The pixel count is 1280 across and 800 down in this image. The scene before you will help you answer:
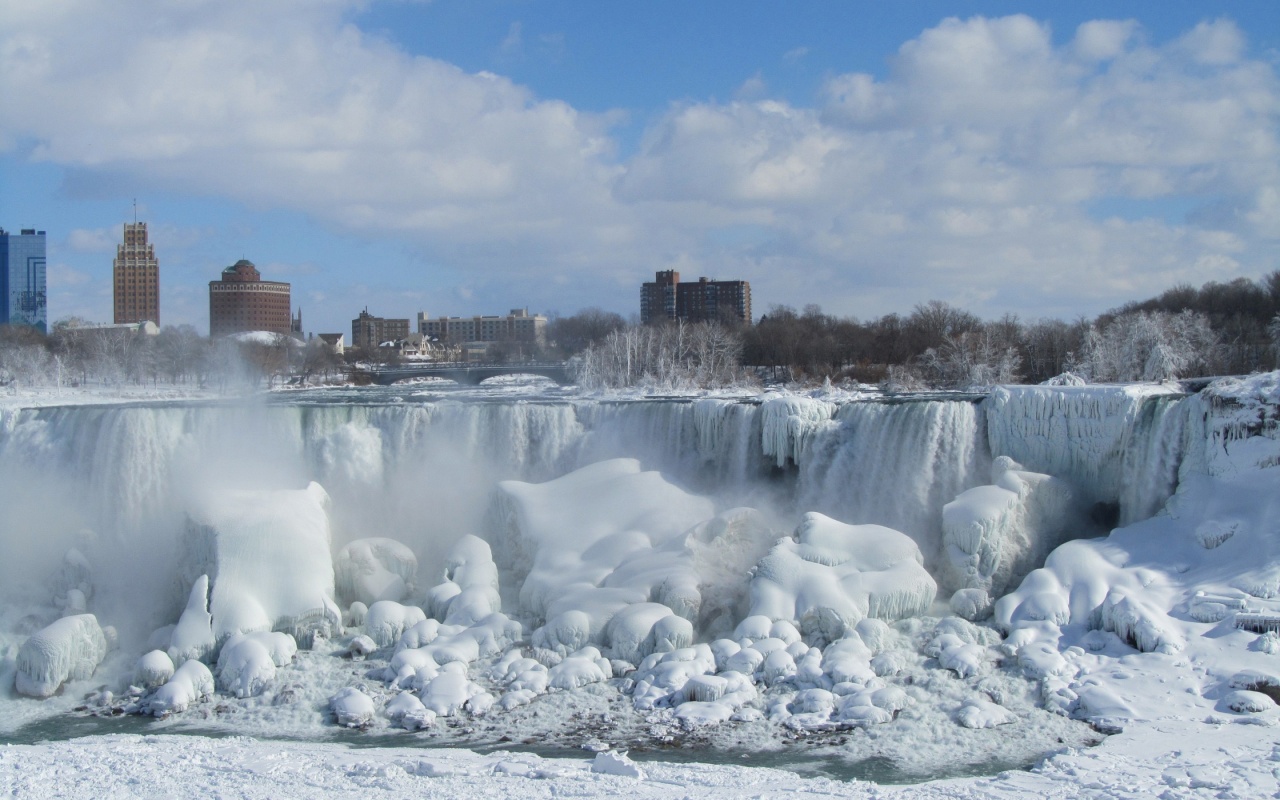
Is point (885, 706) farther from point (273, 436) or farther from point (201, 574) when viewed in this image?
point (273, 436)

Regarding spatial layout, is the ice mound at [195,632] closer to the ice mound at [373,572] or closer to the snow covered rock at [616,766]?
the ice mound at [373,572]

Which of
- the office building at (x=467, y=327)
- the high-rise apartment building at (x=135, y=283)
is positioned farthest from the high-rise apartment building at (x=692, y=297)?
the high-rise apartment building at (x=135, y=283)

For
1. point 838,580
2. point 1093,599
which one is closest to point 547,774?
point 838,580

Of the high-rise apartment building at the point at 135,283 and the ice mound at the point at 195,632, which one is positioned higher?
the high-rise apartment building at the point at 135,283

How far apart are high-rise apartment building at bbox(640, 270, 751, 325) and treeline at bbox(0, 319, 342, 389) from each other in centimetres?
5643

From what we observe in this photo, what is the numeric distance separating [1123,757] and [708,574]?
7.35m

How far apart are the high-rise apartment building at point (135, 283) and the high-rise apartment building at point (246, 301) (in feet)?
38.9

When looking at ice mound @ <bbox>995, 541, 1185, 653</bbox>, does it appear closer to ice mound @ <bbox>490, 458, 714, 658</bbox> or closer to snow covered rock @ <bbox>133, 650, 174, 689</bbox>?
ice mound @ <bbox>490, 458, 714, 658</bbox>

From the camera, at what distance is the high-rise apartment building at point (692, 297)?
11800 centimetres

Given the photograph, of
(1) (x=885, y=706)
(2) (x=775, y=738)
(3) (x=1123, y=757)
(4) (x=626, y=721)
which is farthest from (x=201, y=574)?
(3) (x=1123, y=757)

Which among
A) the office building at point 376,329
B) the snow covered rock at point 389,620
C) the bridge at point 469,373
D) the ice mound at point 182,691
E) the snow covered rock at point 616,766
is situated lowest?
the ice mound at point 182,691

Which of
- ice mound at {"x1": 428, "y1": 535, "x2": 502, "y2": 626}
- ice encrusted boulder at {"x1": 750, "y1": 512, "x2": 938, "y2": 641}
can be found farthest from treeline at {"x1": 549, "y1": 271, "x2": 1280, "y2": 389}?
ice mound at {"x1": 428, "y1": 535, "x2": 502, "y2": 626}

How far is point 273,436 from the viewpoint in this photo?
907 inches

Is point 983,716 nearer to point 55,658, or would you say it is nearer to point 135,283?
point 55,658
